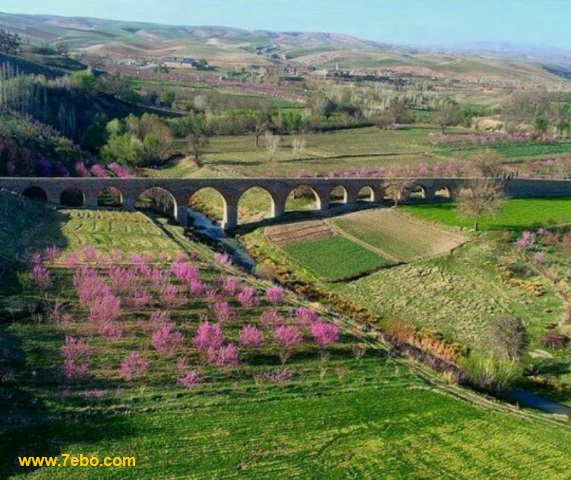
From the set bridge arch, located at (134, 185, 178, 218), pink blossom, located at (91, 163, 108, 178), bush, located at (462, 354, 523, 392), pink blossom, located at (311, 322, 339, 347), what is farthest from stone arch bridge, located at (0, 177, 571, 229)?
bush, located at (462, 354, 523, 392)

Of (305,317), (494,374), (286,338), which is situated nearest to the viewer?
(494,374)

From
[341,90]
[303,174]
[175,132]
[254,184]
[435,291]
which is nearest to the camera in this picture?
[435,291]

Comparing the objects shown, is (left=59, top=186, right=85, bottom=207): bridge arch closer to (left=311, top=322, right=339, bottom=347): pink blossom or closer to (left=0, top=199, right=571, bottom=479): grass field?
(left=0, top=199, right=571, bottom=479): grass field

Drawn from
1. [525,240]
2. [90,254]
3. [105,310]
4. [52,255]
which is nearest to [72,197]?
[52,255]

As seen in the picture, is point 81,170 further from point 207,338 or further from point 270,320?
point 207,338

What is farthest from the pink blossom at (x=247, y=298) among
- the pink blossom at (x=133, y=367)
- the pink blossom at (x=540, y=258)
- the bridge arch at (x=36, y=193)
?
the bridge arch at (x=36, y=193)

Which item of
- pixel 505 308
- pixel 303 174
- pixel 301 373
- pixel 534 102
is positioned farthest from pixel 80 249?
pixel 534 102

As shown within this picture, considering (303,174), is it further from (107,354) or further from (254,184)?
(107,354)

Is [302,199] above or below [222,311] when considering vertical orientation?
above
